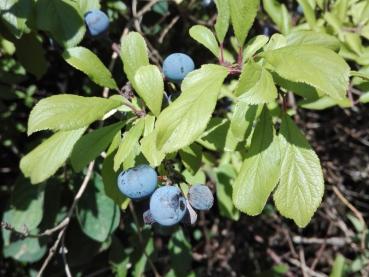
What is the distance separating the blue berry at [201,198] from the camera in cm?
92

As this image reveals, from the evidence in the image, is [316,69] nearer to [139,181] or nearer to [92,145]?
[139,181]

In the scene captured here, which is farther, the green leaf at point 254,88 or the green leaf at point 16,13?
the green leaf at point 16,13

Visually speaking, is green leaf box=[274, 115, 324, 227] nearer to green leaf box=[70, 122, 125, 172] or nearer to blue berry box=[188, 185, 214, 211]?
blue berry box=[188, 185, 214, 211]

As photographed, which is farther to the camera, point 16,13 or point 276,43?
point 16,13

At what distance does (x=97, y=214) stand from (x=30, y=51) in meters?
0.54

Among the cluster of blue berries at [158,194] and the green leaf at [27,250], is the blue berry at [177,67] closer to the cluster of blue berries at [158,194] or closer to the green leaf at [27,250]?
the cluster of blue berries at [158,194]

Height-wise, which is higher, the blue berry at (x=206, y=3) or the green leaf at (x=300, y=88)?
the green leaf at (x=300, y=88)

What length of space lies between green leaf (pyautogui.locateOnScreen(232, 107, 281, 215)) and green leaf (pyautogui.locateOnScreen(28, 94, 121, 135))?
28cm

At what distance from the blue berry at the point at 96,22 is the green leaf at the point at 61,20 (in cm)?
4

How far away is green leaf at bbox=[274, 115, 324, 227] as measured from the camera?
2.97 feet

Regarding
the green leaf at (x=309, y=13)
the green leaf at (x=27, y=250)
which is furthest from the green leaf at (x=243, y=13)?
the green leaf at (x=27, y=250)

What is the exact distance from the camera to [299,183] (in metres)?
0.92

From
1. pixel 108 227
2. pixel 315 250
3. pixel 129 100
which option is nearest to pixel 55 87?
pixel 108 227

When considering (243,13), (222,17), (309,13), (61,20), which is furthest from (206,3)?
(243,13)
